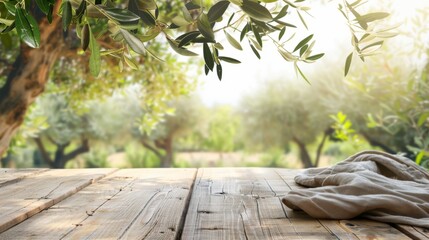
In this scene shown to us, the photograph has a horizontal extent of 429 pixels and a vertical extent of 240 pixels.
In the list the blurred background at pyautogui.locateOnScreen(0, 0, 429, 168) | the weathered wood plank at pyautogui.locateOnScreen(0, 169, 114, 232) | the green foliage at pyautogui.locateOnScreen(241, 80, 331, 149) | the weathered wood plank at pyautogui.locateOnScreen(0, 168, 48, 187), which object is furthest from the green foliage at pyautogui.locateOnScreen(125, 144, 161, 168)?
the weathered wood plank at pyautogui.locateOnScreen(0, 169, 114, 232)

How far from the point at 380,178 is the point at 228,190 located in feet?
1.98

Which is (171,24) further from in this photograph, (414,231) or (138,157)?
(138,157)

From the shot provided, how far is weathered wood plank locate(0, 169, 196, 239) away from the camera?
54.6 inches

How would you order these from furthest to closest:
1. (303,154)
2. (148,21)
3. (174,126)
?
(174,126) < (303,154) < (148,21)

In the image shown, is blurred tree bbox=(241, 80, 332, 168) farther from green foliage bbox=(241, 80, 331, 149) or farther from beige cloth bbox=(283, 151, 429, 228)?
beige cloth bbox=(283, 151, 429, 228)

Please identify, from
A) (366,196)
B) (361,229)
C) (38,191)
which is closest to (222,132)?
(38,191)

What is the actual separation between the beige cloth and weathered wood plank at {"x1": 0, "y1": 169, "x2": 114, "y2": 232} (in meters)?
0.83

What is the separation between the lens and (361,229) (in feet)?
4.77

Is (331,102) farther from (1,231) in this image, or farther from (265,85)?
(1,231)

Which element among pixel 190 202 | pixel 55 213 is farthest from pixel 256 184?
pixel 55 213

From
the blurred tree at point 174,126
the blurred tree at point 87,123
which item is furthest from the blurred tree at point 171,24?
the blurred tree at point 87,123

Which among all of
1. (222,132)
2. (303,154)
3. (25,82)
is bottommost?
(303,154)

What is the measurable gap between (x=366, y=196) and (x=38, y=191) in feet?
4.18

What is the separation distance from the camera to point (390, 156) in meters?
2.47
